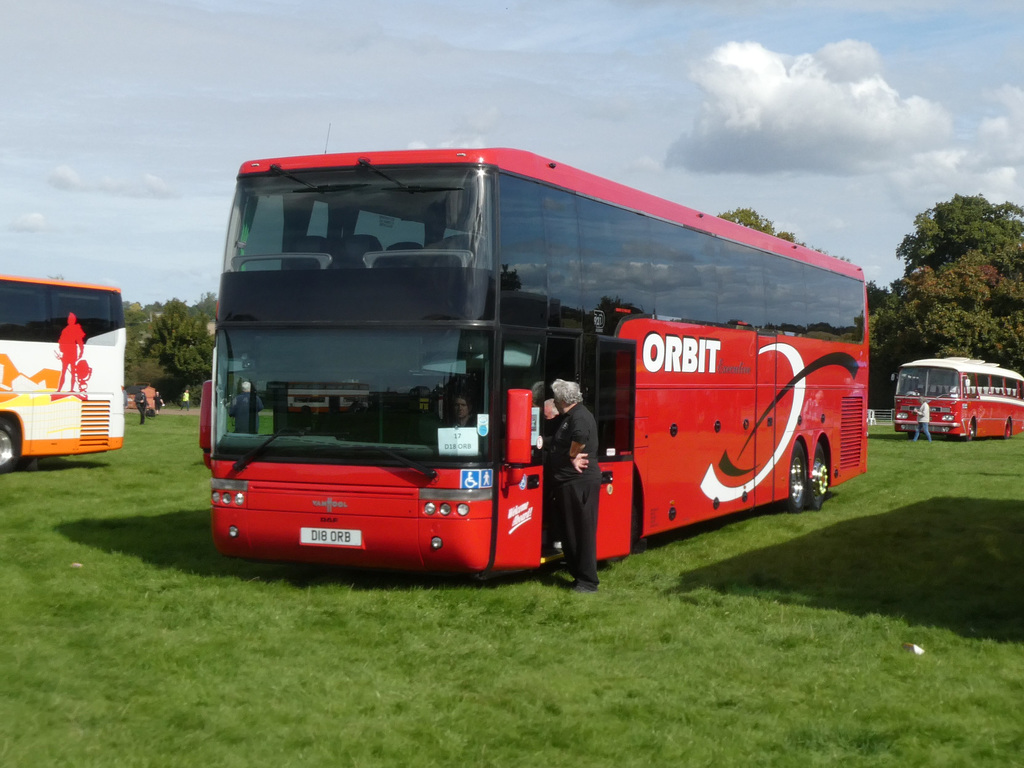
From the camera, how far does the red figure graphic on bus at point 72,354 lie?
24.6 meters

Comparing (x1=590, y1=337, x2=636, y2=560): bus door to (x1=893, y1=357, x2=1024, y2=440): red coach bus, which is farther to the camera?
(x1=893, y1=357, x2=1024, y2=440): red coach bus

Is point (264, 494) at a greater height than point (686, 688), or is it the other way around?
point (264, 494)

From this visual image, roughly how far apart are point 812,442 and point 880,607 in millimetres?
9242

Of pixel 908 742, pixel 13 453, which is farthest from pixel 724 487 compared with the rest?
pixel 13 453

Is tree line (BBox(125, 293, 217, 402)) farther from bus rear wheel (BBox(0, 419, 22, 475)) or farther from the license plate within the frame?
the license plate

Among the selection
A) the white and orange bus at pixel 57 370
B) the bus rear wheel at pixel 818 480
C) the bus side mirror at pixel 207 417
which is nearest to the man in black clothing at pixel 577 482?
the bus side mirror at pixel 207 417

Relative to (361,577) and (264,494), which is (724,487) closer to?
(361,577)

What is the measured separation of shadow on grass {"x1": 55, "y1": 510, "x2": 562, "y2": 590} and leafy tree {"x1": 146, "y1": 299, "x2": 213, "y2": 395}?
7792 centimetres

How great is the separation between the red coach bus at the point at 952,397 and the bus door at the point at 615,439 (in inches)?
1442

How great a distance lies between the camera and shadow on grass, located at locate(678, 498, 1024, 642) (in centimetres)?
1041

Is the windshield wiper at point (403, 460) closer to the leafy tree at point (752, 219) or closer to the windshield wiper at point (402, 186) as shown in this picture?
the windshield wiper at point (402, 186)

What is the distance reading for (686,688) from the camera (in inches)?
299

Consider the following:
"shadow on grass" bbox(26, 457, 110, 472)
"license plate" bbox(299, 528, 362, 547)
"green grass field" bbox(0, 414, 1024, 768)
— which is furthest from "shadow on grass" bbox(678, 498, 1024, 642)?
"shadow on grass" bbox(26, 457, 110, 472)

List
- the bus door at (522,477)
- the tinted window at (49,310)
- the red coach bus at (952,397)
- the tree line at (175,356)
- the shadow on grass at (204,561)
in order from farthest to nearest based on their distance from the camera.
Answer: the tree line at (175,356) < the red coach bus at (952,397) < the tinted window at (49,310) < the shadow on grass at (204,561) < the bus door at (522,477)
